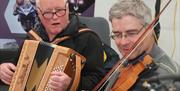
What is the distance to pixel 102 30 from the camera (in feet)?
7.66

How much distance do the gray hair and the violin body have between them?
190mm

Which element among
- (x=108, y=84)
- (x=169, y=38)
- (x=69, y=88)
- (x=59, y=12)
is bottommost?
(x=169, y=38)

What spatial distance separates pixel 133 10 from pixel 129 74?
259 mm

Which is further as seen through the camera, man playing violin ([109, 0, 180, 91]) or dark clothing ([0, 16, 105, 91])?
dark clothing ([0, 16, 105, 91])

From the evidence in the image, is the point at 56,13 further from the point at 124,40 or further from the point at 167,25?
the point at 167,25

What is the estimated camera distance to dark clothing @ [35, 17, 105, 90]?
66.4 inches

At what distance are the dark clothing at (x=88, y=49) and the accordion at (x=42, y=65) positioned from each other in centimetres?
13

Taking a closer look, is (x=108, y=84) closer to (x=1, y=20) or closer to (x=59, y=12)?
(x=59, y=12)

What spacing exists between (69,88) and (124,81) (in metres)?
0.38

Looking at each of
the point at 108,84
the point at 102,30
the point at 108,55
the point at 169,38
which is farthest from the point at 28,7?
the point at 108,84

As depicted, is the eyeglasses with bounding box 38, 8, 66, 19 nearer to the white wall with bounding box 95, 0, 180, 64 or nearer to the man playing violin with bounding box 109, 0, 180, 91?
the man playing violin with bounding box 109, 0, 180, 91

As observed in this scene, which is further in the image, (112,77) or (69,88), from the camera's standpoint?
(69,88)

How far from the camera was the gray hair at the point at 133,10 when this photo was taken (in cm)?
132

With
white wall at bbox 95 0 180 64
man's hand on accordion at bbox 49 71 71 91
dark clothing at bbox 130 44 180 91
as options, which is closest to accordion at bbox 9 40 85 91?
man's hand on accordion at bbox 49 71 71 91
